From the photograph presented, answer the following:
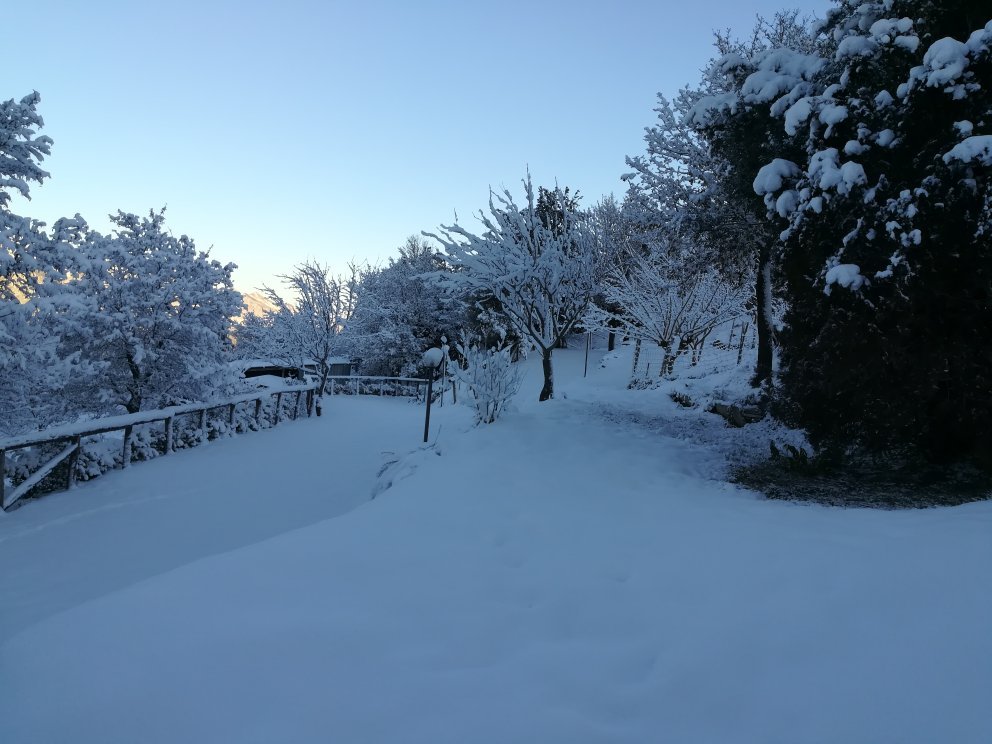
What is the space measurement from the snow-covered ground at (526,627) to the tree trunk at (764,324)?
295 inches

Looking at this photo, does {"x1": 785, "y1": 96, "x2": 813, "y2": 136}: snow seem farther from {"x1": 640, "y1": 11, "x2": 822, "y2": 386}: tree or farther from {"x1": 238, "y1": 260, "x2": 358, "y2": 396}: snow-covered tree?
{"x1": 238, "y1": 260, "x2": 358, "y2": 396}: snow-covered tree

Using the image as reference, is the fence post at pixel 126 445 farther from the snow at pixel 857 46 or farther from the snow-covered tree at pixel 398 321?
the snow-covered tree at pixel 398 321

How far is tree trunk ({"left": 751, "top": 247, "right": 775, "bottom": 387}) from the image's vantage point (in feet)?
40.4

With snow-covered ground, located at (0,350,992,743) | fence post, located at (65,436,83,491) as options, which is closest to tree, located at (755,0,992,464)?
snow-covered ground, located at (0,350,992,743)

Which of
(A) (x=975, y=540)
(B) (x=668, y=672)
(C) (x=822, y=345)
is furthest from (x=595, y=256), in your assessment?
(B) (x=668, y=672)

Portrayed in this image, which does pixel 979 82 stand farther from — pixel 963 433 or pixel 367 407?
pixel 367 407

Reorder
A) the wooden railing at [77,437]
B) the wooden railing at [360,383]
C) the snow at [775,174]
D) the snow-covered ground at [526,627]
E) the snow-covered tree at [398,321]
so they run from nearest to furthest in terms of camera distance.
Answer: the snow-covered ground at [526,627] → the snow at [775,174] → the wooden railing at [77,437] → the wooden railing at [360,383] → the snow-covered tree at [398,321]

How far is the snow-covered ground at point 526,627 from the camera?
2195 millimetres

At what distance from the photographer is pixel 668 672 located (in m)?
2.56

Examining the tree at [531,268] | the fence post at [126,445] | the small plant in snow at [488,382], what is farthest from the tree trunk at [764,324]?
the fence post at [126,445]

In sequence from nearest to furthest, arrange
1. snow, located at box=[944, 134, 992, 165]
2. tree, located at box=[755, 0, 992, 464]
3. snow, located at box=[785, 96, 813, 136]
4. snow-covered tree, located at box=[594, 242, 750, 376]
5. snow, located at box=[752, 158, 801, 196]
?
snow, located at box=[944, 134, 992, 165], tree, located at box=[755, 0, 992, 464], snow, located at box=[785, 96, 813, 136], snow, located at box=[752, 158, 801, 196], snow-covered tree, located at box=[594, 242, 750, 376]

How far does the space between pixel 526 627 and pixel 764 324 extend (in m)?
11.8

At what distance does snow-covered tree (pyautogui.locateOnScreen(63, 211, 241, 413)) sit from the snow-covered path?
2064 mm

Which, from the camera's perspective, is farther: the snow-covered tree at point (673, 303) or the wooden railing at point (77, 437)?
the snow-covered tree at point (673, 303)
